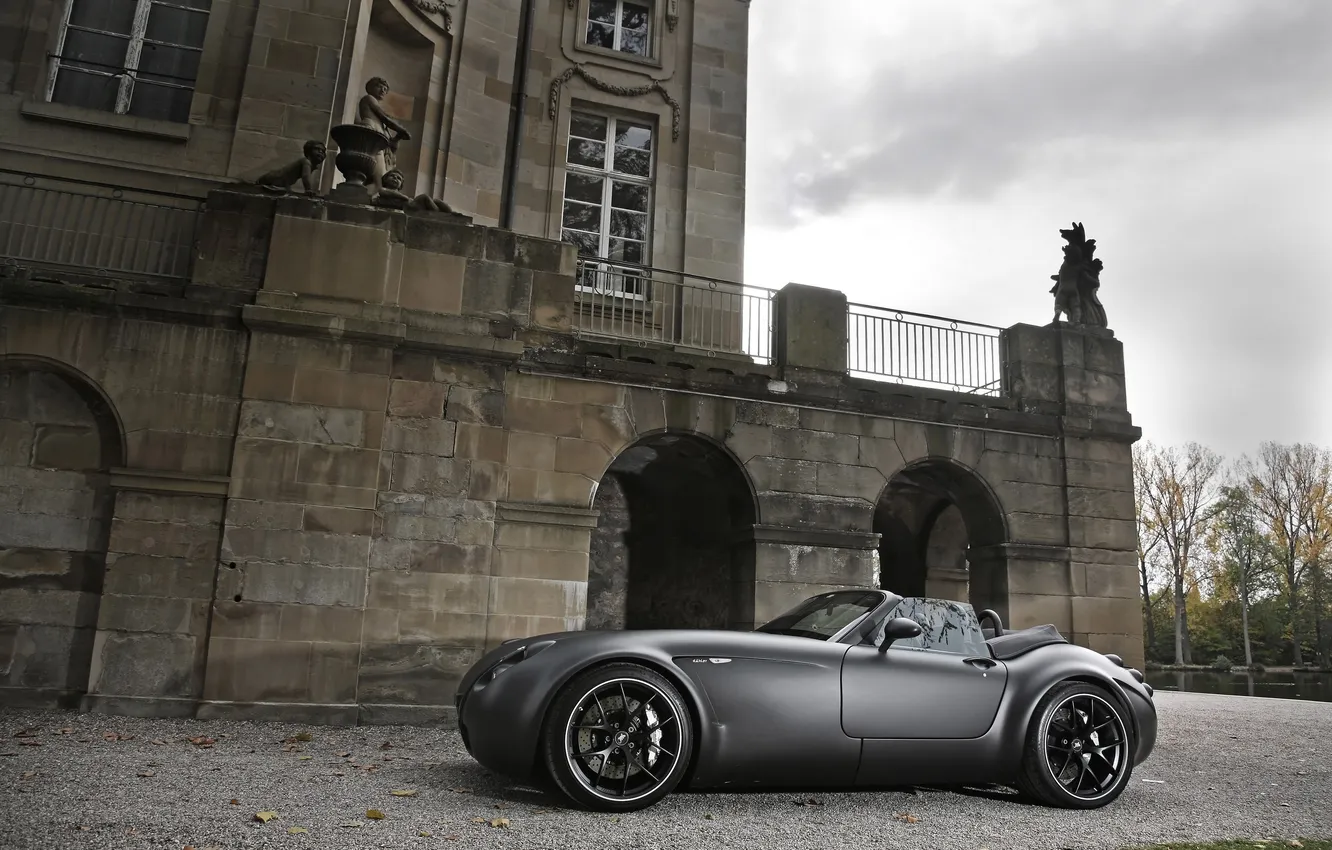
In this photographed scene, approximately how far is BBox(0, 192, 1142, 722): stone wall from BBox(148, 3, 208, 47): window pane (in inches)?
167

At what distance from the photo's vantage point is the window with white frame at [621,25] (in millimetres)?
15766

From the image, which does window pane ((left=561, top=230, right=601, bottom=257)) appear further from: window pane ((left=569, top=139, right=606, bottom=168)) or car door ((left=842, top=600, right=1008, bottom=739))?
car door ((left=842, top=600, right=1008, bottom=739))

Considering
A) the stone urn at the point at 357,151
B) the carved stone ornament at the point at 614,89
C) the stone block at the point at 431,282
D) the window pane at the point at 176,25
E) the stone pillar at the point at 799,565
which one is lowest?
the stone pillar at the point at 799,565

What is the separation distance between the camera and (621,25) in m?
15.9

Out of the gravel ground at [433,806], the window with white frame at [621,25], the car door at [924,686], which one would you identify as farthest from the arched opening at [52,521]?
the window with white frame at [621,25]

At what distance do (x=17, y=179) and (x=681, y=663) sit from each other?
35.5 feet

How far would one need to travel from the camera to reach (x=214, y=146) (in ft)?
37.9

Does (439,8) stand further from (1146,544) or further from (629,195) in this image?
(1146,544)

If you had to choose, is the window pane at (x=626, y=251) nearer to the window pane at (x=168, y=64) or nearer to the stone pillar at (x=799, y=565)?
the stone pillar at (x=799, y=565)

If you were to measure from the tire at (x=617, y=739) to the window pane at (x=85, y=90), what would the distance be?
1111cm

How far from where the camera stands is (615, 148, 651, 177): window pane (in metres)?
15.2

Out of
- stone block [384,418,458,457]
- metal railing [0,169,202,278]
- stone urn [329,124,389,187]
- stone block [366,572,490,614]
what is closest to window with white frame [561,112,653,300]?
stone urn [329,124,389,187]

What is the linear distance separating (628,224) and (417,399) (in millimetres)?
6629

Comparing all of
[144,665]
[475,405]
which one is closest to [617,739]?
[475,405]
